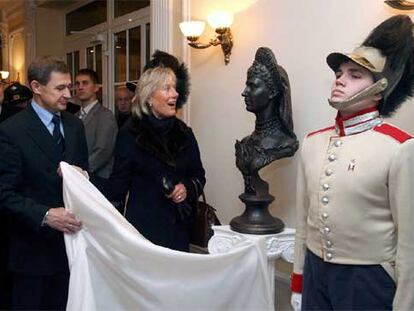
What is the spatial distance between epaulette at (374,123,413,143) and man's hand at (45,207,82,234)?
1.13m

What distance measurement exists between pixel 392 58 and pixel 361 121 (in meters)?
0.23

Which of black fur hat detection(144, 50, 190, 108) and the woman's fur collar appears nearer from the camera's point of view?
the woman's fur collar

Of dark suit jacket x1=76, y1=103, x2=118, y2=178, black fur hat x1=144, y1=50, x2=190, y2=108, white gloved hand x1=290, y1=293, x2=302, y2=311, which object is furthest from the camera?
dark suit jacket x1=76, y1=103, x2=118, y2=178

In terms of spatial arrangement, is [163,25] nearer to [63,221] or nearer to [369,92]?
[63,221]

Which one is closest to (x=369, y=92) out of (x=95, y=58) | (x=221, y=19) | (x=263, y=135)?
(x=263, y=135)

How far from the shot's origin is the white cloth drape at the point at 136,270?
1800mm

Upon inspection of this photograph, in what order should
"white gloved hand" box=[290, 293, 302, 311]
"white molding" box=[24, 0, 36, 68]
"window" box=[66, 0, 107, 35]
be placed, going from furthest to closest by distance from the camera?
"white molding" box=[24, 0, 36, 68] → "window" box=[66, 0, 107, 35] → "white gloved hand" box=[290, 293, 302, 311]

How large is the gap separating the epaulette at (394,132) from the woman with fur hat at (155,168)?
104 cm

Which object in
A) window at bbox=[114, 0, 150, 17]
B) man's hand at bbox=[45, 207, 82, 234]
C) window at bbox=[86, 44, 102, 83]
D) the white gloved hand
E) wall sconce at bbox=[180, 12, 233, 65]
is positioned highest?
window at bbox=[114, 0, 150, 17]

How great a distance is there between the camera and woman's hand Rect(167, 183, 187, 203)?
7.29 feet

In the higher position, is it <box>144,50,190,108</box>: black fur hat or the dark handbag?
<box>144,50,190,108</box>: black fur hat

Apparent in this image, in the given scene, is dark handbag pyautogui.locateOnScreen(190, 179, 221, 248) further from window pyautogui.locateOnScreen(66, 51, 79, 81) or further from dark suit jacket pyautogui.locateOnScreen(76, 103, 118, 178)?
window pyautogui.locateOnScreen(66, 51, 79, 81)

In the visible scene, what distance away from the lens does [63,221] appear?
187 cm

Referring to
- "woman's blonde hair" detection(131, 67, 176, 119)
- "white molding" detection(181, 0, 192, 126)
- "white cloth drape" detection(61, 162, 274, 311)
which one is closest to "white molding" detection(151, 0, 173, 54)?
"white molding" detection(181, 0, 192, 126)
